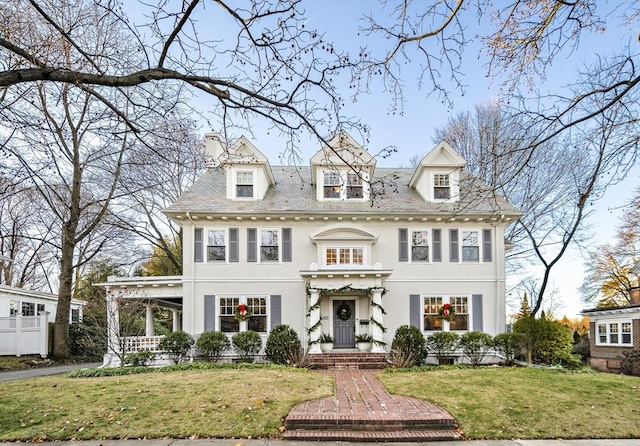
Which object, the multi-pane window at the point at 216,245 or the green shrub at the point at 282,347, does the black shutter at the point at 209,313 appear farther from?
the green shrub at the point at 282,347

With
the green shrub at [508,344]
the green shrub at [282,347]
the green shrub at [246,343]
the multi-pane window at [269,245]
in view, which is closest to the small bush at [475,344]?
the green shrub at [508,344]

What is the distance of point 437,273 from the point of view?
15727mm

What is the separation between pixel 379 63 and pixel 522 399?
752cm

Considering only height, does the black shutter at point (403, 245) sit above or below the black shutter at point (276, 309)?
above

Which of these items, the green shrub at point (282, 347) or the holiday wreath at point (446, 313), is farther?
the holiday wreath at point (446, 313)

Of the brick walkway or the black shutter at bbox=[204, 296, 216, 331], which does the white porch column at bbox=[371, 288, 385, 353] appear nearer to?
the black shutter at bbox=[204, 296, 216, 331]

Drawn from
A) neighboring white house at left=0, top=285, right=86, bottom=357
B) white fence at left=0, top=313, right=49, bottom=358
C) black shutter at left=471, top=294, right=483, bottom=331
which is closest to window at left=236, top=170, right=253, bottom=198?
black shutter at left=471, top=294, right=483, bottom=331

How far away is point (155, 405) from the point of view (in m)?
8.18

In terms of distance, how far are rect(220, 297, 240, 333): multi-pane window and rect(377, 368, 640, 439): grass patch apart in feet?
19.7

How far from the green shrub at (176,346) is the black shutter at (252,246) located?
352cm

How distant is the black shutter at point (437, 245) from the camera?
15.8 meters

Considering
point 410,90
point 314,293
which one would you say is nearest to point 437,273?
point 314,293

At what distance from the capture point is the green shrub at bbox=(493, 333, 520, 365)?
46.8ft

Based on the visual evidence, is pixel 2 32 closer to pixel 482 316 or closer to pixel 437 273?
pixel 437 273
